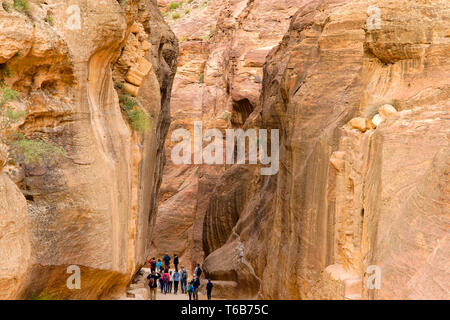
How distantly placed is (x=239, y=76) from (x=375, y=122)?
2238cm

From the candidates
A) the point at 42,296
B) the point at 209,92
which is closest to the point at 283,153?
the point at 42,296

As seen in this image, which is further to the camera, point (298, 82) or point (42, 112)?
point (298, 82)

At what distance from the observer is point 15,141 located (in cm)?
1218

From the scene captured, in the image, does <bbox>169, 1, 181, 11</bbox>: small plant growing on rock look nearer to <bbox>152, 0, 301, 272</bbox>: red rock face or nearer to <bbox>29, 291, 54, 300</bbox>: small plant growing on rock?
<bbox>152, 0, 301, 272</bbox>: red rock face

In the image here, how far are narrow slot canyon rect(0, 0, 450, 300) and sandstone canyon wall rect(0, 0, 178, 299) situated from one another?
0.12 ft

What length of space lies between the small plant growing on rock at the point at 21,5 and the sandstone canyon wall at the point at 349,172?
274 inches

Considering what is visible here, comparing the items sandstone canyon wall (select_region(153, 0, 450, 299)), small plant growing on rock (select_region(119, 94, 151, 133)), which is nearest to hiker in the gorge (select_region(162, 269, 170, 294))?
sandstone canyon wall (select_region(153, 0, 450, 299))

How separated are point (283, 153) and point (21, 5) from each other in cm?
884

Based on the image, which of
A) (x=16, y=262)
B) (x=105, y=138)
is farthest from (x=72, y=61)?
(x=16, y=262)

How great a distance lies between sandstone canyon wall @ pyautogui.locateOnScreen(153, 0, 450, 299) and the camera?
31.8ft

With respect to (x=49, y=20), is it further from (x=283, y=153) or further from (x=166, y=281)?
(x=166, y=281)

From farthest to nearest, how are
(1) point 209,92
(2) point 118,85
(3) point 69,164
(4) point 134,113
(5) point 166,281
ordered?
(1) point 209,92 < (5) point 166,281 < (2) point 118,85 < (4) point 134,113 < (3) point 69,164

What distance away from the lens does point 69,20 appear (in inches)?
539

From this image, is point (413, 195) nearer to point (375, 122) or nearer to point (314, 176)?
point (375, 122)
